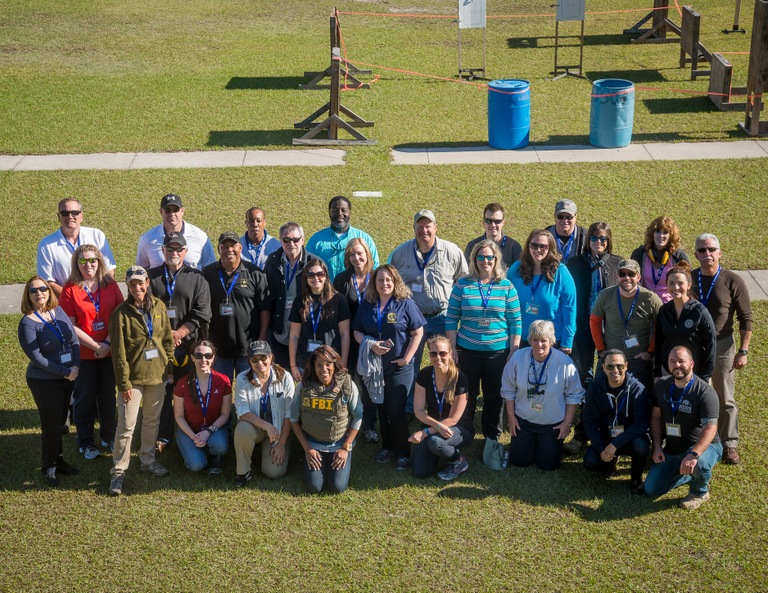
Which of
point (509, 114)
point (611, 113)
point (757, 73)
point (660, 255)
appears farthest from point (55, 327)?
point (757, 73)

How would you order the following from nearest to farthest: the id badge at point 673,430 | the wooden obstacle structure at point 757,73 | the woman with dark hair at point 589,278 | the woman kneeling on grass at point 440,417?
the id badge at point 673,430 → the woman kneeling on grass at point 440,417 → the woman with dark hair at point 589,278 → the wooden obstacle structure at point 757,73

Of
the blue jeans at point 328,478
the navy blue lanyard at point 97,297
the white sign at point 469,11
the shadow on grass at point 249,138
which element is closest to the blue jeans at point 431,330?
the blue jeans at point 328,478

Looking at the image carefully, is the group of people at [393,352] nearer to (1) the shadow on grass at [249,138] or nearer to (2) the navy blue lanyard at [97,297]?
(2) the navy blue lanyard at [97,297]

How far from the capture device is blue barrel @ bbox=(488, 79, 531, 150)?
15508 millimetres

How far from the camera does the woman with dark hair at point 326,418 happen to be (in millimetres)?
7766

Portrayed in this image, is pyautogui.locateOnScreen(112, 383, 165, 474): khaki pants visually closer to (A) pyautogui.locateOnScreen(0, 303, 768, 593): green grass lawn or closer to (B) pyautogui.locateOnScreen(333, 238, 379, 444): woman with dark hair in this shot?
(A) pyautogui.locateOnScreen(0, 303, 768, 593): green grass lawn

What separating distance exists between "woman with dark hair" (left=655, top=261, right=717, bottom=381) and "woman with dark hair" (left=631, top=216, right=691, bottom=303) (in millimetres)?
614

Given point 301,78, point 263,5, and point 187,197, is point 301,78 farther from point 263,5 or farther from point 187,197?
point 263,5

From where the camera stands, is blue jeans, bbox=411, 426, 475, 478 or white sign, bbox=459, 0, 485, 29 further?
white sign, bbox=459, 0, 485, 29

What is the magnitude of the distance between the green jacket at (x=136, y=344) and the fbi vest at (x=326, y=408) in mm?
1303

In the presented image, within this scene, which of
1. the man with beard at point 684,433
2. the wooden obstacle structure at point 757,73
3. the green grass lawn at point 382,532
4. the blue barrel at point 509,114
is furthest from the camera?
the blue barrel at point 509,114

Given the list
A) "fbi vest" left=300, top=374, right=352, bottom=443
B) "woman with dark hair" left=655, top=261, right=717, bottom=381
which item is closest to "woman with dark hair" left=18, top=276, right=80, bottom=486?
"fbi vest" left=300, top=374, right=352, bottom=443

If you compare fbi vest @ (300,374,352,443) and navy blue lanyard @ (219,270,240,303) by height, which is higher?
navy blue lanyard @ (219,270,240,303)

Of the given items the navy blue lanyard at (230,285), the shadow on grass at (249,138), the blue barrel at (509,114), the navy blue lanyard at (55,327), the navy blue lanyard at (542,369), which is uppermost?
the blue barrel at (509,114)
